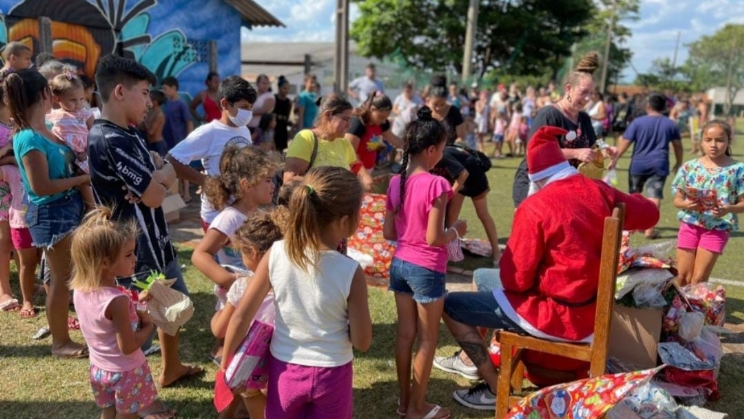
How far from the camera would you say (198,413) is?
3.10 m

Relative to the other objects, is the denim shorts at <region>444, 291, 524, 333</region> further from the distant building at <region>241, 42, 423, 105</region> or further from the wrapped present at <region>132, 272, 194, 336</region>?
the distant building at <region>241, 42, 423, 105</region>

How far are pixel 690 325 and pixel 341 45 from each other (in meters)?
8.54

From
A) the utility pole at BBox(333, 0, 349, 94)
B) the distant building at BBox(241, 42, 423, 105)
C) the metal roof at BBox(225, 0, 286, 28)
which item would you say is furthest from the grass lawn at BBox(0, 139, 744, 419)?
the distant building at BBox(241, 42, 423, 105)

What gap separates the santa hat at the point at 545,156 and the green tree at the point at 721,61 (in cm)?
4527

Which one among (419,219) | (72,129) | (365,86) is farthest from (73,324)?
(365,86)

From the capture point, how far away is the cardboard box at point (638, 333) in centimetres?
322

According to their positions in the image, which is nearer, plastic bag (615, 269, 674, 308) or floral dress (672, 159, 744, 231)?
plastic bag (615, 269, 674, 308)

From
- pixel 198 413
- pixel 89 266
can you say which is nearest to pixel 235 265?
pixel 198 413

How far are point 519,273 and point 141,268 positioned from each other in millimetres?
1916

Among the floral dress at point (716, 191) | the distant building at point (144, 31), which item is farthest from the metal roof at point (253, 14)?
the floral dress at point (716, 191)

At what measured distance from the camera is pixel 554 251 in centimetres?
267

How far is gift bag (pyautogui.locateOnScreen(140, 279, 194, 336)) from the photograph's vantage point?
255 centimetres

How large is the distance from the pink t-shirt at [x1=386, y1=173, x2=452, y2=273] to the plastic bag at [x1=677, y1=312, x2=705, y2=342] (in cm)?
154

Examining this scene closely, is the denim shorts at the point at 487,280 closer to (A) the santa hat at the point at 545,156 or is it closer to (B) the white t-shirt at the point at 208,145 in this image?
(A) the santa hat at the point at 545,156
